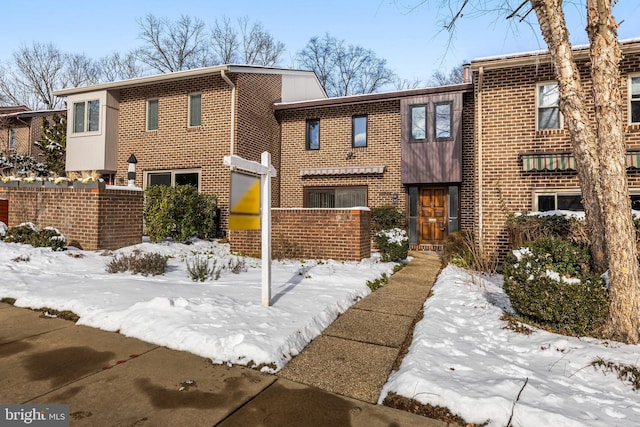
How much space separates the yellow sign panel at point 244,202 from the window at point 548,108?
868 cm

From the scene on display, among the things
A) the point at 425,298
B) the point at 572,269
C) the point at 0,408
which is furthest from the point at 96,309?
the point at 572,269

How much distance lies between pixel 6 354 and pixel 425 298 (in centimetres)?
530

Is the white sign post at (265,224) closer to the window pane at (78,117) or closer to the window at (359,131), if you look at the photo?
the window at (359,131)

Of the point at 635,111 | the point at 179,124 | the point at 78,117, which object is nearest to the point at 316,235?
the point at 179,124

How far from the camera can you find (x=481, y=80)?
991 cm

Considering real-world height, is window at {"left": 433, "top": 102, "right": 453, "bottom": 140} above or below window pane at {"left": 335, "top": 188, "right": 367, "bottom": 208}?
above

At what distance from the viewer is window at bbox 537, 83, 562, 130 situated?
948cm

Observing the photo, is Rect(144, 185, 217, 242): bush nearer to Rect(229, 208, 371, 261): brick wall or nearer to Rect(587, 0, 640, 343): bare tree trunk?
Rect(229, 208, 371, 261): brick wall

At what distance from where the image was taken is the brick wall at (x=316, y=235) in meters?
8.66

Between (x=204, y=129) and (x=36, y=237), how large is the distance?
21.2 feet

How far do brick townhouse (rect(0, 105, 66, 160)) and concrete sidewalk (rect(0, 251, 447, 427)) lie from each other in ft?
76.0

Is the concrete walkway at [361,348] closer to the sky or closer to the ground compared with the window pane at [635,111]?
closer to the ground

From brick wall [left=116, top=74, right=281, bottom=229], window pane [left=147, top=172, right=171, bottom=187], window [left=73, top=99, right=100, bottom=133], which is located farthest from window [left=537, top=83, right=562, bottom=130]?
window [left=73, top=99, right=100, bottom=133]

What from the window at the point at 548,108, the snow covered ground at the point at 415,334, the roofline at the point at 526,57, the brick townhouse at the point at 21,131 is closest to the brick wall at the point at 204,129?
the snow covered ground at the point at 415,334
